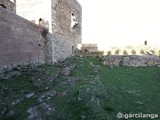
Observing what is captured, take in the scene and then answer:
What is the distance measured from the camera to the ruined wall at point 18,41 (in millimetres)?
14359

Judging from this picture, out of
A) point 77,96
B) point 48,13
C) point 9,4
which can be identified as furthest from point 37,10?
point 77,96

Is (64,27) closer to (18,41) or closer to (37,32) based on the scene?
(37,32)

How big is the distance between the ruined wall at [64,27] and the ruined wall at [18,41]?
2763 millimetres

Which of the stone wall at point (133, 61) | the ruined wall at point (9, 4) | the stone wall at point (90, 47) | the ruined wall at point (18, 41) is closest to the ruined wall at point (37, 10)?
the ruined wall at point (9, 4)

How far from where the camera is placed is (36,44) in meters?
19.5

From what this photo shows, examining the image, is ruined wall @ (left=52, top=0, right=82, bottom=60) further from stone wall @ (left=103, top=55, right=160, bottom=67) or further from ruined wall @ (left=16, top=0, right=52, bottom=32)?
stone wall @ (left=103, top=55, right=160, bottom=67)

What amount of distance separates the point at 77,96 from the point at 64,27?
14871 millimetres

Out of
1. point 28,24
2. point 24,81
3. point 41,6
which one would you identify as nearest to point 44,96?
point 24,81

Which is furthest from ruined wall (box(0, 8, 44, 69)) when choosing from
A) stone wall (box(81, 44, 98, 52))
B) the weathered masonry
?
stone wall (box(81, 44, 98, 52))

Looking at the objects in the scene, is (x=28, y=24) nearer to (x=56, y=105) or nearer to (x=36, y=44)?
(x=36, y=44)

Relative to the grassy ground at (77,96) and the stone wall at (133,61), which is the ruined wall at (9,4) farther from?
the stone wall at (133,61)

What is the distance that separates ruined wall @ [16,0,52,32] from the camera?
21172 millimetres

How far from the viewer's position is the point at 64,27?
83.7ft

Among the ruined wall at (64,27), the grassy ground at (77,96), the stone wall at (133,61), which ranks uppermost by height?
the ruined wall at (64,27)
